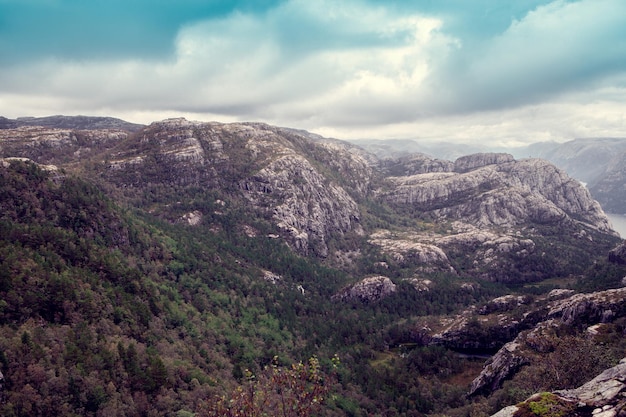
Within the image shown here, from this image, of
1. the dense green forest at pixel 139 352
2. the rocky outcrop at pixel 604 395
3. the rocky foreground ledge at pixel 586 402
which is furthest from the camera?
the dense green forest at pixel 139 352

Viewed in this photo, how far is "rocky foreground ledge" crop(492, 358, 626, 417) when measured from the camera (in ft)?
89.7

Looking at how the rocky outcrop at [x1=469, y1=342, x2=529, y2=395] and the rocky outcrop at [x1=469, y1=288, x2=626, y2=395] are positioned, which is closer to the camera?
the rocky outcrop at [x1=469, y1=342, x2=529, y2=395]

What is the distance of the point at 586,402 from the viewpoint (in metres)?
28.9

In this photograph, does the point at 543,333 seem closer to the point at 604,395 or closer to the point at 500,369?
the point at 500,369

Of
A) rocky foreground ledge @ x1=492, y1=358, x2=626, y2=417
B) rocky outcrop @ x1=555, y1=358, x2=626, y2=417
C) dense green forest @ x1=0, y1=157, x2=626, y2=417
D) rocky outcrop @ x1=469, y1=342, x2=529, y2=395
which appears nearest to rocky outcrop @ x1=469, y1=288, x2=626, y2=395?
rocky outcrop @ x1=469, y1=342, x2=529, y2=395

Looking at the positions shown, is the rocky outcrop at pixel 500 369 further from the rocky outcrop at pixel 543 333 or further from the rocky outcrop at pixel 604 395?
the rocky outcrop at pixel 604 395

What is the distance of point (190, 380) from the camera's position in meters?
112

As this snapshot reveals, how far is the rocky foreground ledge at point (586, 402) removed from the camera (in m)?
27.3

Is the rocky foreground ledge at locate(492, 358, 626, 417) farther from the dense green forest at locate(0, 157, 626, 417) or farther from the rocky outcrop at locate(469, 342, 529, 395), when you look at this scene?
the rocky outcrop at locate(469, 342, 529, 395)

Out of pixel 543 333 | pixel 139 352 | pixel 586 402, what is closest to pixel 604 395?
pixel 586 402

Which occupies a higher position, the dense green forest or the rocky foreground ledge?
the rocky foreground ledge

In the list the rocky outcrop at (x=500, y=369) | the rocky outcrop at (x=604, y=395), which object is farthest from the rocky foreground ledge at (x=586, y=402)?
the rocky outcrop at (x=500, y=369)

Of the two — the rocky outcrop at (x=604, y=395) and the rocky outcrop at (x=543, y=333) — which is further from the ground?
the rocky outcrop at (x=604, y=395)

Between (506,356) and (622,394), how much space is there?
408ft
